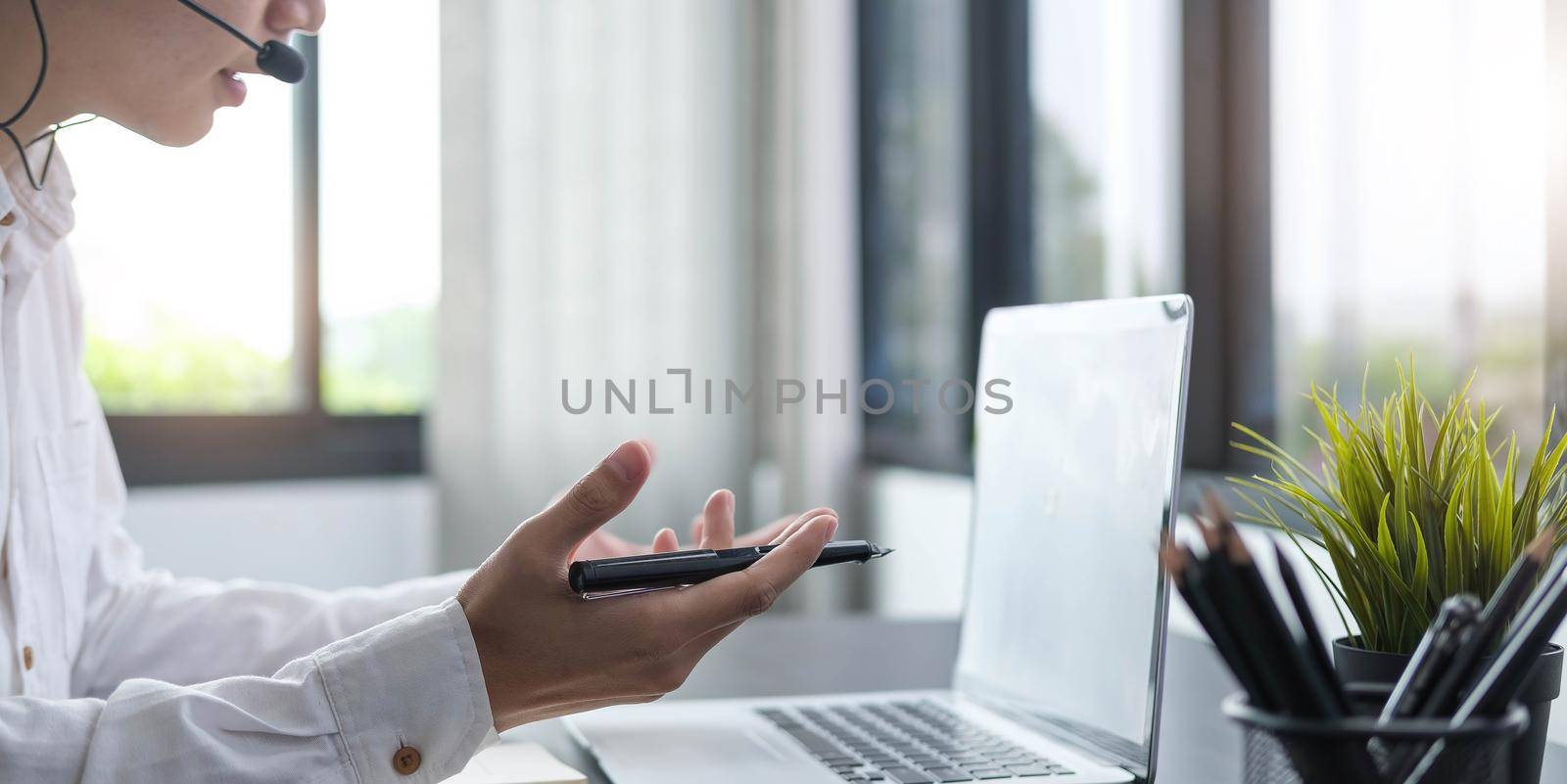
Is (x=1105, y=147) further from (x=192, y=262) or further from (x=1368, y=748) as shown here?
(x=192, y=262)

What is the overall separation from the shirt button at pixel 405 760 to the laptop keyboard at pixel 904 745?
0.74 feet

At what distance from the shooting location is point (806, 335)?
2.46m

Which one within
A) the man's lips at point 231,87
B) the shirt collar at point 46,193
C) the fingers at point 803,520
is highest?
the man's lips at point 231,87

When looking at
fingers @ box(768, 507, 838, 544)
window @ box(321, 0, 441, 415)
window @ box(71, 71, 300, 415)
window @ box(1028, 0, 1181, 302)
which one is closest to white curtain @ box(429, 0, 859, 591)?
window @ box(321, 0, 441, 415)

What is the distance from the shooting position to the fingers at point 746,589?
58 centimetres

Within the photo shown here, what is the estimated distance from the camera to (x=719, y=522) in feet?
2.60

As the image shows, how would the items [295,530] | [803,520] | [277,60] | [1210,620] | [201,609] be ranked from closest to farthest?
[1210,620]
[803,520]
[277,60]
[201,609]
[295,530]

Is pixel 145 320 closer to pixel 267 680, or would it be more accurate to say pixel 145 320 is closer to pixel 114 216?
pixel 114 216

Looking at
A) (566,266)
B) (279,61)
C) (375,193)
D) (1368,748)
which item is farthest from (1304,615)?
(375,193)

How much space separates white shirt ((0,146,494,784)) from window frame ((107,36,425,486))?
1454 mm

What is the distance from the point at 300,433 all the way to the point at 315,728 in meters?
2.09

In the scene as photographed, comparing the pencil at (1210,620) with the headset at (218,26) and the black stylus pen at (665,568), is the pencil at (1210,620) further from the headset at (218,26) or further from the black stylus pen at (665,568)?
the headset at (218,26)

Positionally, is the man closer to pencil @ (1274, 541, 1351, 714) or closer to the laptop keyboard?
the laptop keyboard

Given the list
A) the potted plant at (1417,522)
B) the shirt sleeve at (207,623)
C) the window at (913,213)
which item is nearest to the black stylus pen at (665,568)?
the potted plant at (1417,522)
